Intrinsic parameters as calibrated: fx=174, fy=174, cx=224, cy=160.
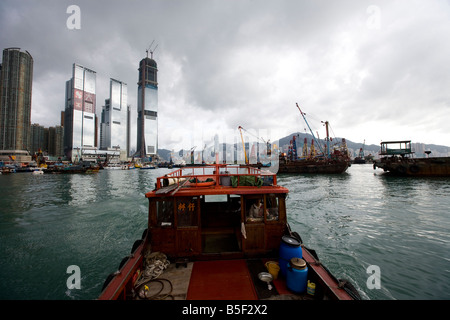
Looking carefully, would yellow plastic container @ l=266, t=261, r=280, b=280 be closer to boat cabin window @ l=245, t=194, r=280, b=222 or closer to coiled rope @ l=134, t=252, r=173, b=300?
boat cabin window @ l=245, t=194, r=280, b=222

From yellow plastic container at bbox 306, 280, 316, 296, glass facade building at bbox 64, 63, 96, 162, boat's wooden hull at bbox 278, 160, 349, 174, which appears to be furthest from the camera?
glass facade building at bbox 64, 63, 96, 162

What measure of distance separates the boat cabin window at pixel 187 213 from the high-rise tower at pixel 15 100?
660 feet

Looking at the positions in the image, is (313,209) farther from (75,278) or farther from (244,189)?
(75,278)

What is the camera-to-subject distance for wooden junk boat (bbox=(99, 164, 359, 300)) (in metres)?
4.67

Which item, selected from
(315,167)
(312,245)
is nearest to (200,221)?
(312,245)

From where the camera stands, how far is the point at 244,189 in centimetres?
618

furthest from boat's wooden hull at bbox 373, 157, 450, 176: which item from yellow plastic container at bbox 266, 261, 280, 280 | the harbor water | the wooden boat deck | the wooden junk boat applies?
the wooden boat deck

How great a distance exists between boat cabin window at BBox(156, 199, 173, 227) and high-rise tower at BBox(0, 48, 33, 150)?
658ft

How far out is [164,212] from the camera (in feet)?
21.8

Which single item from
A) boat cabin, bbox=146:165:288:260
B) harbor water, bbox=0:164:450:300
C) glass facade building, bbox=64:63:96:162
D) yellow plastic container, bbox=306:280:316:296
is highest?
glass facade building, bbox=64:63:96:162

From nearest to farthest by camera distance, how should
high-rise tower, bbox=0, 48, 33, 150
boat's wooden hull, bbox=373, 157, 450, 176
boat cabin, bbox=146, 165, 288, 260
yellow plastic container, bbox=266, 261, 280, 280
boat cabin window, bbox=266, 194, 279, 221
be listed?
1. yellow plastic container, bbox=266, 261, 280, 280
2. boat cabin, bbox=146, 165, 288, 260
3. boat cabin window, bbox=266, 194, 279, 221
4. boat's wooden hull, bbox=373, 157, 450, 176
5. high-rise tower, bbox=0, 48, 33, 150

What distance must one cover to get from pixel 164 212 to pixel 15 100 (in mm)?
219495

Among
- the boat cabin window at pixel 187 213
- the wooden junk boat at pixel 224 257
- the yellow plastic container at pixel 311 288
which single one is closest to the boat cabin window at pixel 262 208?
the wooden junk boat at pixel 224 257
